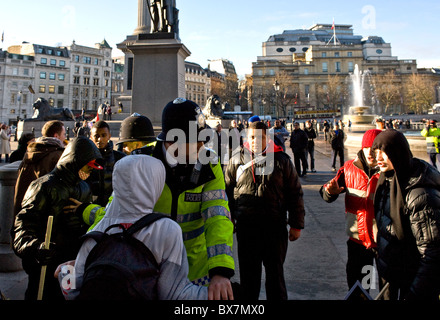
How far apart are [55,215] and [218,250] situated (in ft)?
4.96

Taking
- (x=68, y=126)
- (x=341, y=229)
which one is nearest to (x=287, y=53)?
(x=68, y=126)

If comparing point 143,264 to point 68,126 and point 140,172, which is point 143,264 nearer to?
point 140,172

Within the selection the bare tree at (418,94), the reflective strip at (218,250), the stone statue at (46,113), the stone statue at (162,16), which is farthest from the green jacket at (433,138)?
the bare tree at (418,94)

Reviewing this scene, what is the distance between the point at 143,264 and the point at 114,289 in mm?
177

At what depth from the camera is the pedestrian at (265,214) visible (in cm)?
332

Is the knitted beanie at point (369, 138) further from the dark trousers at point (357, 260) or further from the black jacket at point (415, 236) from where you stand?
the dark trousers at point (357, 260)

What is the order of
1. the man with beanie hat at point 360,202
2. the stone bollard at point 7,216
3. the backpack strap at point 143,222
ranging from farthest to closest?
1. the stone bollard at point 7,216
2. the man with beanie hat at point 360,202
3. the backpack strap at point 143,222

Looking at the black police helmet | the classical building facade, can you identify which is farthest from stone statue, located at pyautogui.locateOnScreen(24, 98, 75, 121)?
the classical building facade

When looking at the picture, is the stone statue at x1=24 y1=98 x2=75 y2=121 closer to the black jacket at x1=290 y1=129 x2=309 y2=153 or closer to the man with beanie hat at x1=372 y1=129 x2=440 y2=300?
the black jacket at x1=290 y1=129 x2=309 y2=153

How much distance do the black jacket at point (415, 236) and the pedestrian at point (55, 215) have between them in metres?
2.39

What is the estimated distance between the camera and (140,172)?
1.72m

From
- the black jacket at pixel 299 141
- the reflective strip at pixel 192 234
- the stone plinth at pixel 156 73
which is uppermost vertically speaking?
the stone plinth at pixel 156 73

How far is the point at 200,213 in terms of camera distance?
226cm

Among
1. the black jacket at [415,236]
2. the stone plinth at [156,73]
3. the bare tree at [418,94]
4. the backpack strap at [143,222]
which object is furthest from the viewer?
the bare tree at [418,94]
